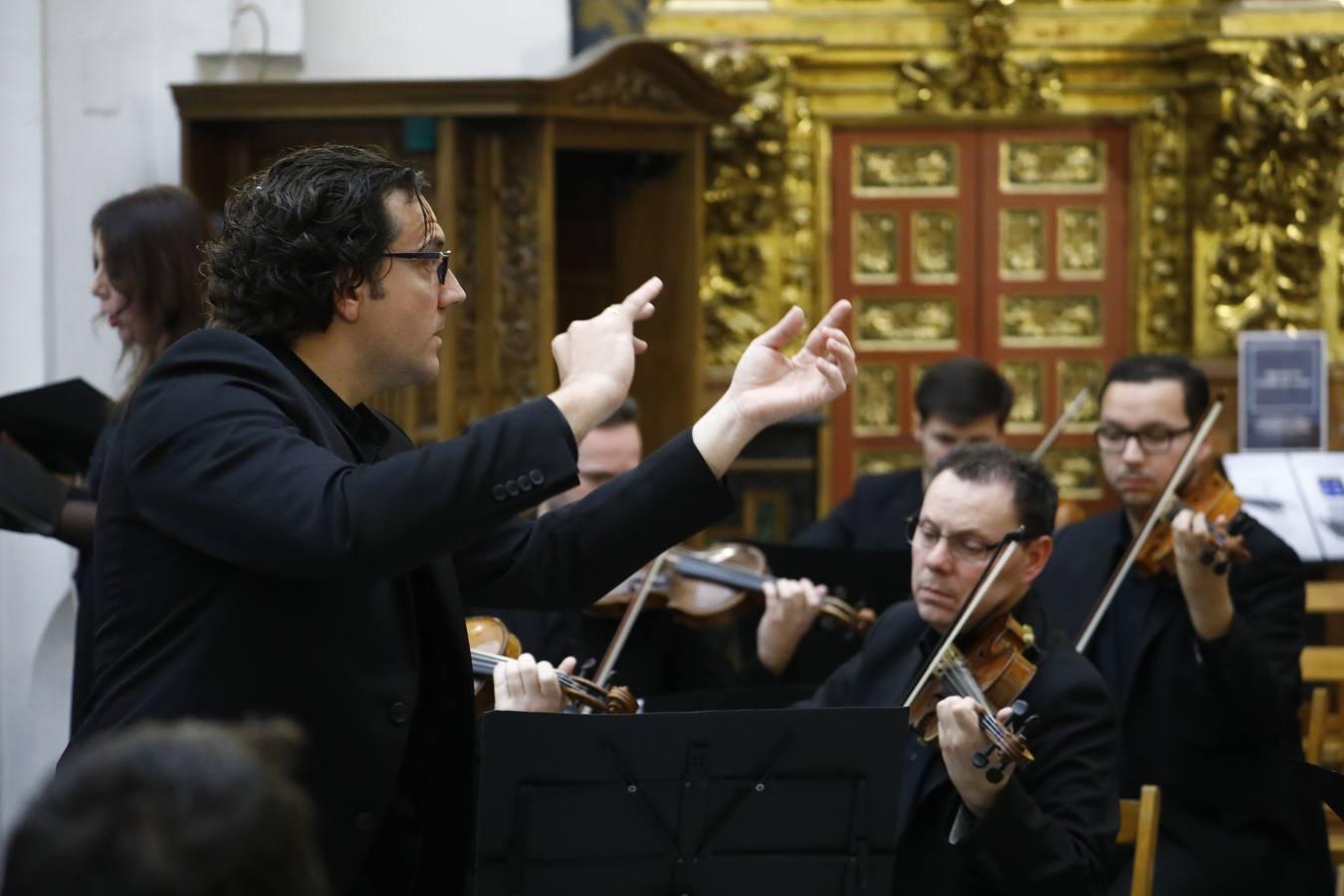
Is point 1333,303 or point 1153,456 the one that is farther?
point 1333,303

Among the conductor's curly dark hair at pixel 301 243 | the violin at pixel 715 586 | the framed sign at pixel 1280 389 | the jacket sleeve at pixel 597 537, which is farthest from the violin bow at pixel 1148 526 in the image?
the framed sign at pixel 1280 389

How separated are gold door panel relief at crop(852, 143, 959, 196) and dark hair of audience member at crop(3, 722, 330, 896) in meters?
7.53

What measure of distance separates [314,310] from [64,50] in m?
4.18

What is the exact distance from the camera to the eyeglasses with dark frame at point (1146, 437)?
4574mm

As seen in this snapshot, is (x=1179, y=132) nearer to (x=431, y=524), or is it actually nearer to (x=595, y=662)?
(x=595, y=662)

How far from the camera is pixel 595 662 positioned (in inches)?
168

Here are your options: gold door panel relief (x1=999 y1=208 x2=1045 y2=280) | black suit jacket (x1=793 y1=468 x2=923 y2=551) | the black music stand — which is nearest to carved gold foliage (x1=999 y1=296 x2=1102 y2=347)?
gold door panel relief (x1=999 y1=208 x2=1045 y2=280)

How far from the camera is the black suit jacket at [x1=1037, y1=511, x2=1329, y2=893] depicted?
3.97 meters

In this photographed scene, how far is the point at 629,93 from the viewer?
6.66 m

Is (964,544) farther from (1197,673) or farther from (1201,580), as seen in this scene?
(1197,673)

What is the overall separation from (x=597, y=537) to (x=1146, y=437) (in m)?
2.50

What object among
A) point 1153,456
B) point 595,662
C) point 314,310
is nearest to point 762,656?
point 595,662

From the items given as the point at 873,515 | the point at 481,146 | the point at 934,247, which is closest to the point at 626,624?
the point at 873,515

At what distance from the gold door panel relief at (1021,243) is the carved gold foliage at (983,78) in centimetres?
45
